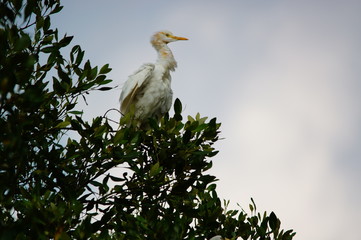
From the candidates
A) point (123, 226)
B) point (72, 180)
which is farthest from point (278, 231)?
point (72, 180)

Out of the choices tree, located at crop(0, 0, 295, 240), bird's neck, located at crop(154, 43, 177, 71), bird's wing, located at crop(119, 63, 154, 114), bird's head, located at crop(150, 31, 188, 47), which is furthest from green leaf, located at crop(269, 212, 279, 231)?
bird's head, located at crop(150, 31, 188, 47)

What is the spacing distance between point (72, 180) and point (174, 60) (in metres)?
3.53

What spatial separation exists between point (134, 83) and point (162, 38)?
A: 67.2 inches

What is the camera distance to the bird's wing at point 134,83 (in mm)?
6016

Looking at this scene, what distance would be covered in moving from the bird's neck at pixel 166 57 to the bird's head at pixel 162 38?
96 mm

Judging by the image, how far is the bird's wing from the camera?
602 centimetres

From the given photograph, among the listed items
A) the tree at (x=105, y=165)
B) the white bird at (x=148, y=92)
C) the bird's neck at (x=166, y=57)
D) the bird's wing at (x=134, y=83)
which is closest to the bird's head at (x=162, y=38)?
the bird's neck at (x=166, y=57)

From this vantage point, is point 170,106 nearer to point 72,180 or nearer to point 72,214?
point 72,180

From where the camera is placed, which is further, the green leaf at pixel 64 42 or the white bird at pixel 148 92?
the white bird at pixel 148 92

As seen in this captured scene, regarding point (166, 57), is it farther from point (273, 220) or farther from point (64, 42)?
point (273, 220)

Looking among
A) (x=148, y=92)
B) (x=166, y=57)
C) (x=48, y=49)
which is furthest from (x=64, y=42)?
(x=166, y=57)

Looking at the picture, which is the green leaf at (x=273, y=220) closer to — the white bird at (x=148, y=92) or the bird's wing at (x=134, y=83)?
the white bird at (x=148, y=92)

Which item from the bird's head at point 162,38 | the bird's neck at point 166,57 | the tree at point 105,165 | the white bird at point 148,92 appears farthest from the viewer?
the bird's head at point 162,38

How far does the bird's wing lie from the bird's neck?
1.24ft
